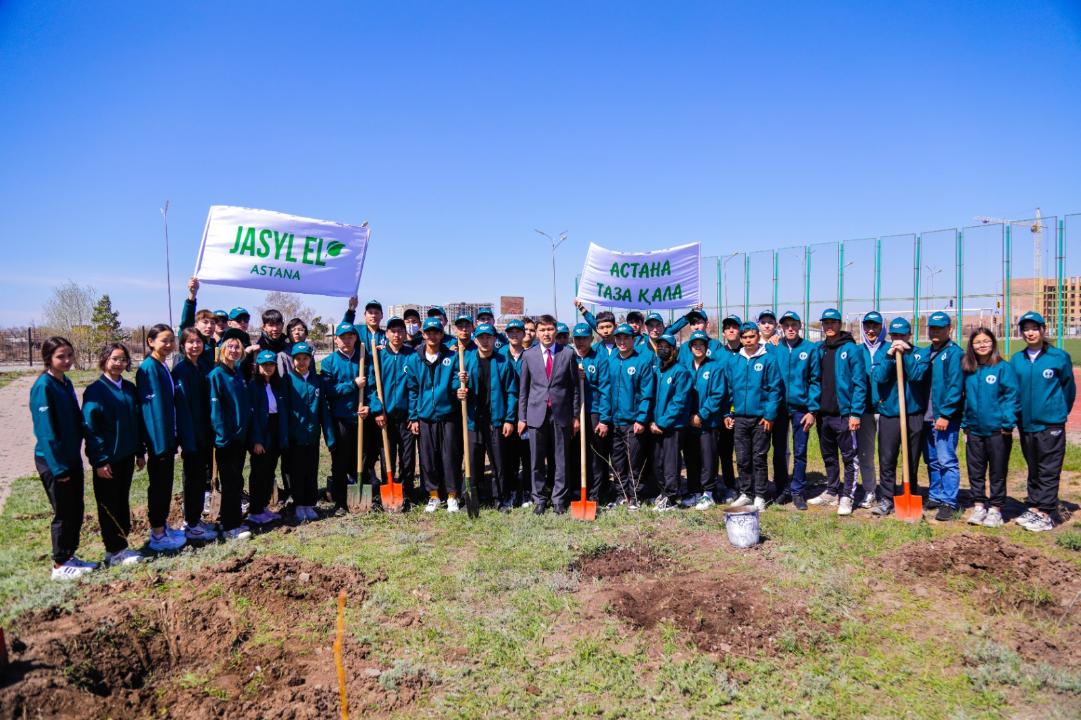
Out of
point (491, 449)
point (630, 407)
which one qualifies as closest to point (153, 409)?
point (491, 449)

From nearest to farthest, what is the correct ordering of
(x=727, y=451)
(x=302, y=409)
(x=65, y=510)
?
(x=65, y=510)
(x=302, y=409)
(x=727, y=451)

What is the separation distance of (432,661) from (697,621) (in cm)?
178

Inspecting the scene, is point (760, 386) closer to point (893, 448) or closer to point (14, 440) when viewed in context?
point (893, 448)

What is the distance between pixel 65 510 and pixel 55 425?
2.43 feet

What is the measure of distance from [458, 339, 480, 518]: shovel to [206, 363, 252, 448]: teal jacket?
2.22 meters

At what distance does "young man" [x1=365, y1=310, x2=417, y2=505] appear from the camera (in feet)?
25.5

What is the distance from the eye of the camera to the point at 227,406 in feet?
21.4

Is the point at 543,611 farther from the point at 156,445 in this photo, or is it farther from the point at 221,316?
the point at 221,316

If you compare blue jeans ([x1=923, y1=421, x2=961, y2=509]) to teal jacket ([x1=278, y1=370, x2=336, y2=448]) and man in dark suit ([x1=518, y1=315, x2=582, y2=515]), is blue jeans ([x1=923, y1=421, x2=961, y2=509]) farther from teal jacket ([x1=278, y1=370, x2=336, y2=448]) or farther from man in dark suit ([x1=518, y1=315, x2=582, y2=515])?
teal jacket ([x1=278, y1=370, x2=336, y2=448])

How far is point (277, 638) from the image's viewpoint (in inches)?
178

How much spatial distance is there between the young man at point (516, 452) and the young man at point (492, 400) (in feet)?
0.28

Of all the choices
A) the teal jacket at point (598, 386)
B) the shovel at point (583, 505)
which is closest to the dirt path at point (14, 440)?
the shovel at point (583, 505)

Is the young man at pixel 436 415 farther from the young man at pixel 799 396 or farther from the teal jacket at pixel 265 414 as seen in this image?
the young man at pixel 799 396

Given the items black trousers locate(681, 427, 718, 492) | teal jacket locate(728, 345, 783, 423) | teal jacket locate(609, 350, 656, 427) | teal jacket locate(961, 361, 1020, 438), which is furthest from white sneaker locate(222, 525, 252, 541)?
teal jacket locate(961, 361, 1020, 438)
